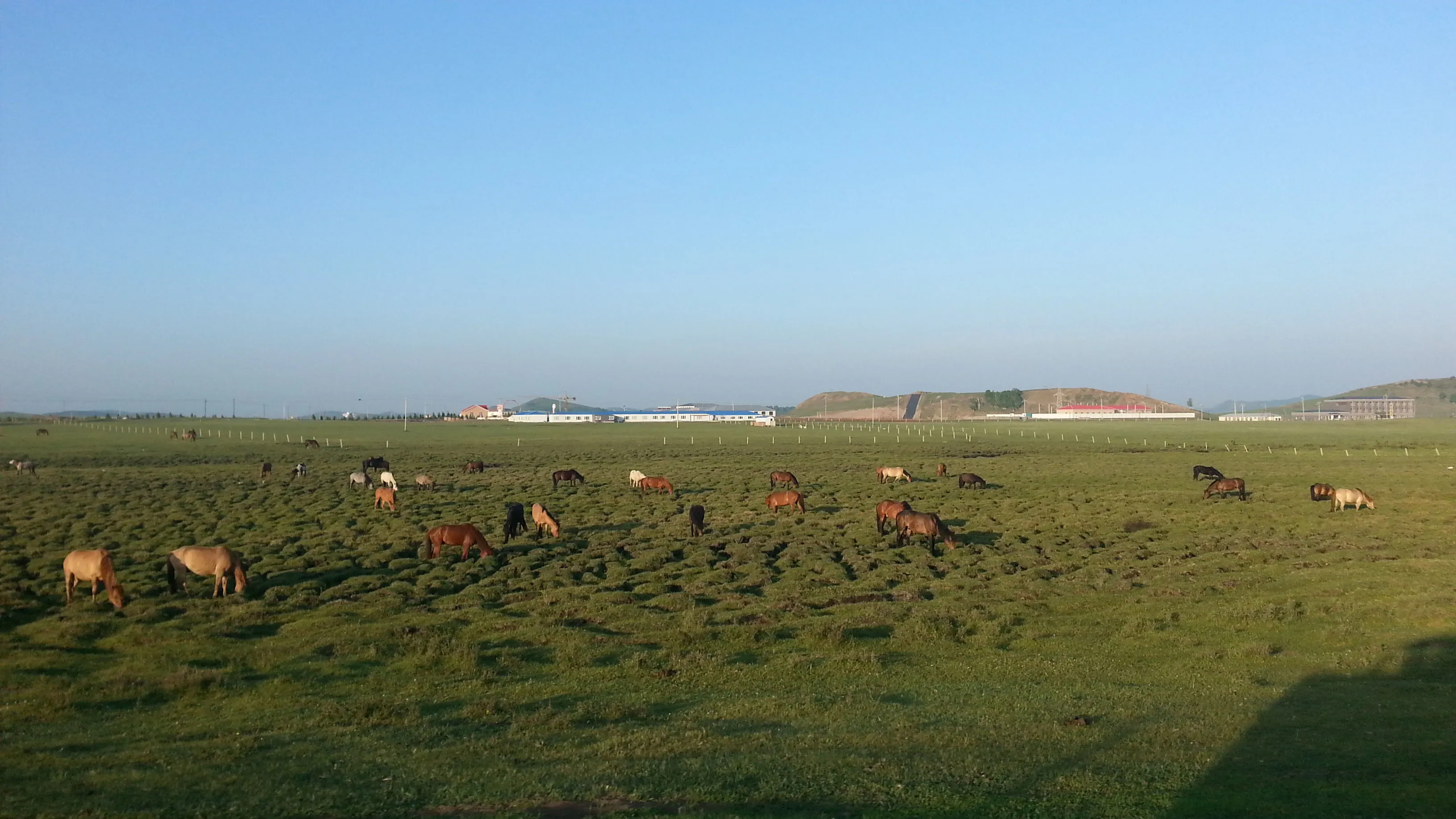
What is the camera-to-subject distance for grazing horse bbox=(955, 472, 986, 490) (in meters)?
40.4

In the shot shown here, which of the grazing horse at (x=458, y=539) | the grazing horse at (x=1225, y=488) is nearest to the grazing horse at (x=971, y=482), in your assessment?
the grazing horse at (x=1225, y=488)

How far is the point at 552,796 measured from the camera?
747 cm

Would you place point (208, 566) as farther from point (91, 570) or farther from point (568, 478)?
point (568, 478)

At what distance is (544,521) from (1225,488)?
80.0 feet

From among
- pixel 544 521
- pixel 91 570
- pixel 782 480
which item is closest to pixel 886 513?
pixel 544 521

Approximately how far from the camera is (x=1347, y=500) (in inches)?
1203

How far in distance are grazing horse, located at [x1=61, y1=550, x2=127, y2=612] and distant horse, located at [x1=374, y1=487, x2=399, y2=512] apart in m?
13.3

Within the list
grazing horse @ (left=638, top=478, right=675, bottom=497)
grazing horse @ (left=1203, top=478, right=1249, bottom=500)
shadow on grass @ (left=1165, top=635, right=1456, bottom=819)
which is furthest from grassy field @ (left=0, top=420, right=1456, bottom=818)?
grazing horse @ (left=638, top=478, right=675, bottom=497)

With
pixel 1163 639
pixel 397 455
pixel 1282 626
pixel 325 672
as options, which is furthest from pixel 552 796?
pixel 397 455

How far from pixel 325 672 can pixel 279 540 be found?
42.3ft

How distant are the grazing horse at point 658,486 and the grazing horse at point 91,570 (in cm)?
2057

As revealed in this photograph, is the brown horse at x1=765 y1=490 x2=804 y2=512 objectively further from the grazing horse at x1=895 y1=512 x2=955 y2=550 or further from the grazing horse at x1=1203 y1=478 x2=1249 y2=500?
the grazing horse at x1=1203 y1=478 x2=1249 y2=500

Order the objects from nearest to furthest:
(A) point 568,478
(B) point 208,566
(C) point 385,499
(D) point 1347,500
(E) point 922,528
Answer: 1. (B) point 208,566
2. (E) point 922,528
3. (D) point 1347,500
4. (C) point 385,499
5. (A) point 568,478

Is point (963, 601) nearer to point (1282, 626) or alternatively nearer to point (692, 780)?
point (1282, 626)
